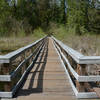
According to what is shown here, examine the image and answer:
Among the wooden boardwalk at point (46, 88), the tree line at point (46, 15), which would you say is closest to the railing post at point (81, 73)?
the wooden boardwalk at point (46, 88)

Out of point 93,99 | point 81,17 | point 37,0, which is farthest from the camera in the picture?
point 37,0

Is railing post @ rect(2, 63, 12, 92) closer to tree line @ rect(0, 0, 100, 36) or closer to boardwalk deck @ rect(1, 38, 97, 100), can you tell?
boardwalk deck @ rect(1, 38, 97, 100)

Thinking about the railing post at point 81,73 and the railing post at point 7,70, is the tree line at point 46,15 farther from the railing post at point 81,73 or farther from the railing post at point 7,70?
the railing post at point 81,73

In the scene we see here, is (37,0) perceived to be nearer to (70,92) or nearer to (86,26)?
(86,26)

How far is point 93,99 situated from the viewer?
3107 millimetres

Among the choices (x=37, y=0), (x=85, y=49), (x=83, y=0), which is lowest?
(x=85, y=49)

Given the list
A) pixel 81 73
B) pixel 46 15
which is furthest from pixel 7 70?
pixel 46 15

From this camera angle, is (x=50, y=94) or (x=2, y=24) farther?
(x=2, y=24)

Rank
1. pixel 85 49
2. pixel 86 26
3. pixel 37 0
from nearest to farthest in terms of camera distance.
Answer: pixel 85 49, pixel 86 26, pixel 37 0

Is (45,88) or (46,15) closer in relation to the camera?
(45,88)

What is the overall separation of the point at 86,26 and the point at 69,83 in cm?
3058

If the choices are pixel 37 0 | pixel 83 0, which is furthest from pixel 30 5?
pixel 83 0

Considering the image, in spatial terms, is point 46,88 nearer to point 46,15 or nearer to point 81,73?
point 81,73

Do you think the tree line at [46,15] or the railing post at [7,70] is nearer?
the railing post at [7,70]
